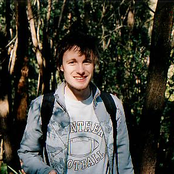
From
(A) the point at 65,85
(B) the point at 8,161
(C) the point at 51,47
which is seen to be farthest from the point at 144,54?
(A) the point at 65,85

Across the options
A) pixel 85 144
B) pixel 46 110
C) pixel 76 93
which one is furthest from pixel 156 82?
pixel 46 110

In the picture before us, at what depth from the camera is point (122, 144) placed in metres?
1.97

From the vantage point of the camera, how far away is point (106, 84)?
662 centimetres

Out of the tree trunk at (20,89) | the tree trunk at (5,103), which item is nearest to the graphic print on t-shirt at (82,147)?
the tree trunk at (5,103)

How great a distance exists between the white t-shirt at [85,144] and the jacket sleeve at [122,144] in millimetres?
135

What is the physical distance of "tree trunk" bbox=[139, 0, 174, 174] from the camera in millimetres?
3020

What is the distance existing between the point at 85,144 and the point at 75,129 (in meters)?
0.12

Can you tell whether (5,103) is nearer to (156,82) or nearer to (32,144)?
(156,82)

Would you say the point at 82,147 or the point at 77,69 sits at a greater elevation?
the point at 77,69

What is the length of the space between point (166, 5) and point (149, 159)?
1818 millimetres

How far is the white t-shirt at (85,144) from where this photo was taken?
1825 millimetres

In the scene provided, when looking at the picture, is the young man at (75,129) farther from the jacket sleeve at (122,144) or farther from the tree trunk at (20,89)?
the tree trunk at (20,89)

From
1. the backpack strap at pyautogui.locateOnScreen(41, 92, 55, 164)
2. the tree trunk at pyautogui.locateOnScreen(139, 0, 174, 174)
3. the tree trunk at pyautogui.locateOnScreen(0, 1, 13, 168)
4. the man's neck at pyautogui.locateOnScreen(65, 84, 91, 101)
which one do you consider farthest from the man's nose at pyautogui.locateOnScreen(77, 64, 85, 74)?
the tree trunk at pyautogui.locateOnScreen(0, 1, 13, 168)

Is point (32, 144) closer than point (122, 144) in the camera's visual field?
Yes
